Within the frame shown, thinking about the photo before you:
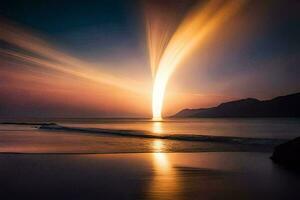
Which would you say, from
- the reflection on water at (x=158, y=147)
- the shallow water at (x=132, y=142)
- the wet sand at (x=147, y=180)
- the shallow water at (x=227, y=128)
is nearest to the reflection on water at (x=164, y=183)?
the wet sand at (x=147, y=180)

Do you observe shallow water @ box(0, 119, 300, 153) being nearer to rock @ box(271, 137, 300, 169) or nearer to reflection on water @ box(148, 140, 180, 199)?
rock @ box(271, 137, 300, 169)

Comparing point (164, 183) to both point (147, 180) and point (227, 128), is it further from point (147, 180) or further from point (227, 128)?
point (227, 128)

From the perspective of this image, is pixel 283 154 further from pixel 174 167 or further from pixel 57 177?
pixel 57 177

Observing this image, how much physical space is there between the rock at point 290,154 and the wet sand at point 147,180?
0.45 meters

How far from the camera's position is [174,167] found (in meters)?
11.6

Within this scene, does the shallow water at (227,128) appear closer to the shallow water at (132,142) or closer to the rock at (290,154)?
the shallow water at (132,142)

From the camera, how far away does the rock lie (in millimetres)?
11562

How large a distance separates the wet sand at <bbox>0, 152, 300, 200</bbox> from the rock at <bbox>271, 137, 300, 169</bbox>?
448mm

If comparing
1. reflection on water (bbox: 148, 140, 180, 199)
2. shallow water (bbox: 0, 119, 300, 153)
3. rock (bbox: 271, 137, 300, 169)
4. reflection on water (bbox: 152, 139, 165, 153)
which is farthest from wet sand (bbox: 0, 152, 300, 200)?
shallow water (bbox: 0, 119, 300, 153)

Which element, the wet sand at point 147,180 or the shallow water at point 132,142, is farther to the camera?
the shallow water at point 132,142

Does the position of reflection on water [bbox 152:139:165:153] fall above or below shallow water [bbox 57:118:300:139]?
below

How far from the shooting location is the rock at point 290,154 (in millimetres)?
11562

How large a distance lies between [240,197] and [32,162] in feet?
26.1

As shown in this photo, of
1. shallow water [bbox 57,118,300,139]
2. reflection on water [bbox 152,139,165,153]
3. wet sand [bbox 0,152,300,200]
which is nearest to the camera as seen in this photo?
wet sand [bbox 0,152,300,200]
